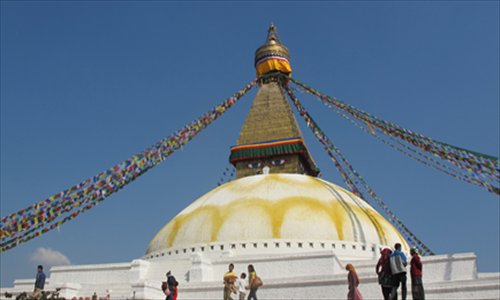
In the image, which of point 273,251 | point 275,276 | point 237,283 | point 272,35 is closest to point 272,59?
point 272,35

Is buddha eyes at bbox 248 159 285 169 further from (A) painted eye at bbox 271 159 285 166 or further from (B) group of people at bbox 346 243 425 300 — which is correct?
(B) group of people at bbox 346 243 425 300

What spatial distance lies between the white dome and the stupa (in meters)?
0.03

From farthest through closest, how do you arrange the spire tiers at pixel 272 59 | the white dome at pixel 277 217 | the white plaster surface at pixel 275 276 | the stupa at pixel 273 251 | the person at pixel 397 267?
the spire tiers at pixel 272 59
the white dome at pixel 277 217
the stupa at pixel 273 251
the white plaster surface at pixel 275 276
the person at pixel 397 267

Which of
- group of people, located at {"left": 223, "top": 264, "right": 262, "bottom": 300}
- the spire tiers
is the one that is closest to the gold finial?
the spire tiers

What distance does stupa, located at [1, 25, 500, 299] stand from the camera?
1189 cm

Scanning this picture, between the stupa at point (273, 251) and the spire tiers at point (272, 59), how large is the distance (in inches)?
279

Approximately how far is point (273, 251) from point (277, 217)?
1.12 meters

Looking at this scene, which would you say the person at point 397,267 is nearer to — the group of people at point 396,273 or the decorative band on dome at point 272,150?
the group of people at point 396,273

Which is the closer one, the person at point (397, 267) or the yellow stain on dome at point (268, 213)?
the person at point (397, 267)

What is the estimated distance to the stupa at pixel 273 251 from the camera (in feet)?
39.0

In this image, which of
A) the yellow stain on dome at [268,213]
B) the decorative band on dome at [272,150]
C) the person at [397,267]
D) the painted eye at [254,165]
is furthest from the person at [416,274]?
the painted eye at [254,165]

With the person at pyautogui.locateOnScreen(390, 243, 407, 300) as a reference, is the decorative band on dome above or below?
above

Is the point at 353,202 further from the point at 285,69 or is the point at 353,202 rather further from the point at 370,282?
the point at 285,69

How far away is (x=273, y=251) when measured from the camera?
617 inches
